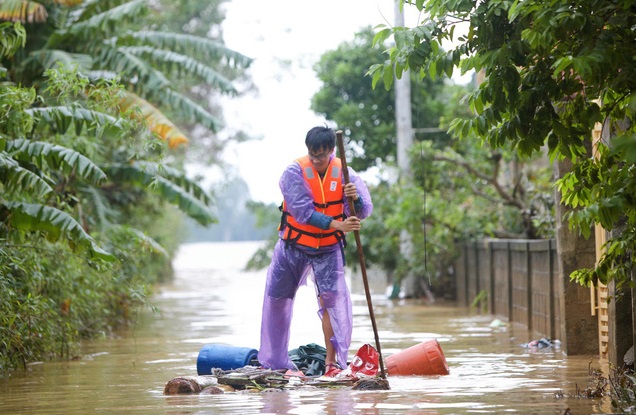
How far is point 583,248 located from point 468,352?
1.79m

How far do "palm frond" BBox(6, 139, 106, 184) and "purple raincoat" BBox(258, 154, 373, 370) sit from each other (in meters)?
3.12

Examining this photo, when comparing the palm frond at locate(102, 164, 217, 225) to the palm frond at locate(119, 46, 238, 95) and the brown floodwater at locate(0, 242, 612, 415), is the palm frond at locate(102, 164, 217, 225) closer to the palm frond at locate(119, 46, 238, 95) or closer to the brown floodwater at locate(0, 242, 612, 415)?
the brown floodwater at locate(0, 242, 612, 415)

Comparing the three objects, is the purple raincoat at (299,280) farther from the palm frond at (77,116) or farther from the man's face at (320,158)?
the palm frond at (77,116)

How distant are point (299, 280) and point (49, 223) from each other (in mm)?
3222

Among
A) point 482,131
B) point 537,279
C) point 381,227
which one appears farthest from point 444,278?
point 482,131

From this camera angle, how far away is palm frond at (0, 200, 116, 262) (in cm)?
1207

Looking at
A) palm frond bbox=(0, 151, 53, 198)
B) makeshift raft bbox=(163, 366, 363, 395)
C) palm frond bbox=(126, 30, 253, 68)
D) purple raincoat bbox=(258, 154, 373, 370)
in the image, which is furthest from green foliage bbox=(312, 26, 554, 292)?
makeshift raft bbox=(163, 366, 363, 395)

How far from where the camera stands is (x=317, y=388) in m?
9.44

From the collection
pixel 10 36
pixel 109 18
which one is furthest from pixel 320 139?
pixel 109 18

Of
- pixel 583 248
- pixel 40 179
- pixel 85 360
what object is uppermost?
pixel 40 179

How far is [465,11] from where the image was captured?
27.3ft

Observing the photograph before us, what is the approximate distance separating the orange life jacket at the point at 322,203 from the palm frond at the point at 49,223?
2618 millimetres

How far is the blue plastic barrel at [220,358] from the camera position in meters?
10.4

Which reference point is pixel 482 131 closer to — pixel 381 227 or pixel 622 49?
pixel 622 49
